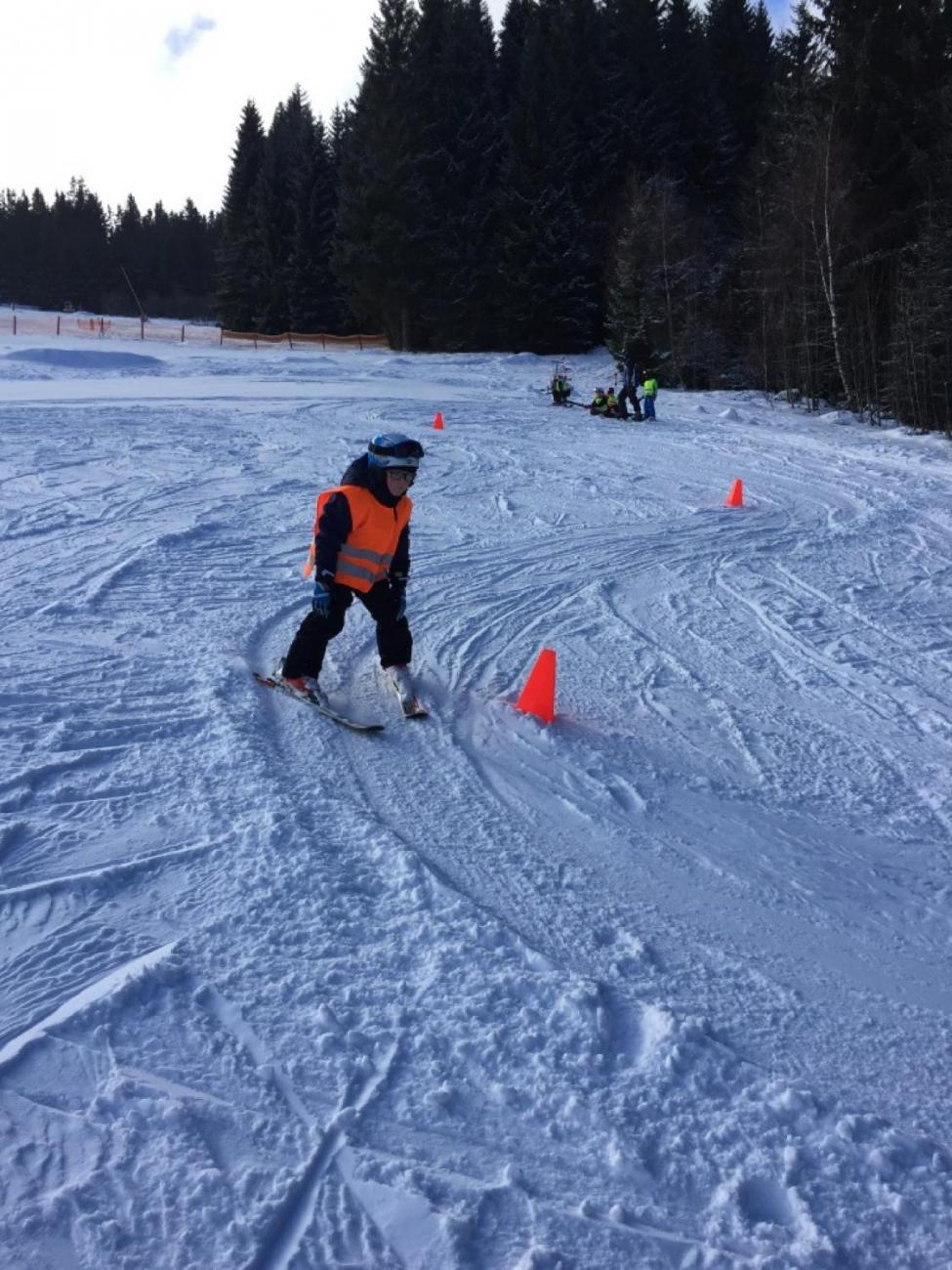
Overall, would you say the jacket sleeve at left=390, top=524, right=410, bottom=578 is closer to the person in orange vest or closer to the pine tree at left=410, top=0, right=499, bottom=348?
the person in orange vest

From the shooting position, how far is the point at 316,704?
5.26 meters

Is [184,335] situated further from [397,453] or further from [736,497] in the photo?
[397,453]

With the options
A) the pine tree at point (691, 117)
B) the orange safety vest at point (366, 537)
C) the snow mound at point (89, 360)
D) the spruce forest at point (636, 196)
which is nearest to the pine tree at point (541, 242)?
the spruce forest at point (636, 196)

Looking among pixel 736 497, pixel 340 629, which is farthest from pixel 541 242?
pixel 340 629

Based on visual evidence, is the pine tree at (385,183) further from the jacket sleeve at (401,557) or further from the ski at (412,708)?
the ski at (412,708)

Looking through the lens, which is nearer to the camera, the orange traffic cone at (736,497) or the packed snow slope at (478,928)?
the packed snow slope at (478,928)

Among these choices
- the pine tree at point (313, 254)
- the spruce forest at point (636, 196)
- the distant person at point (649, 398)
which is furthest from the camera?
the pine tree at point (313, 254)

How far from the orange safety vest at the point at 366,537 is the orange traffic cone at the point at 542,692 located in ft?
3.63

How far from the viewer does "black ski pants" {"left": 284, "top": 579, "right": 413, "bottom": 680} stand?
5336 mm

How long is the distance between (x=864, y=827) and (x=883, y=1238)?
2.29 m

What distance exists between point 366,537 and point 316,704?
1.04 metres

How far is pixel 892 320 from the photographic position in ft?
73.2

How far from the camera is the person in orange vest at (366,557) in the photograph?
5.02 metres

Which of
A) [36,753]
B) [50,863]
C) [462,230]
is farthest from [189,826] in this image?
[462,230]
